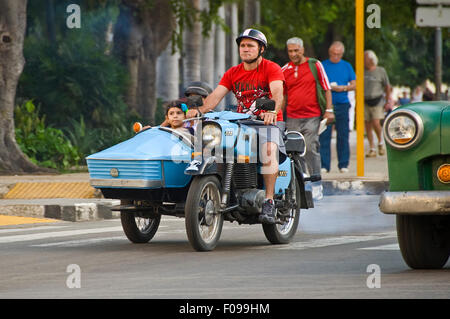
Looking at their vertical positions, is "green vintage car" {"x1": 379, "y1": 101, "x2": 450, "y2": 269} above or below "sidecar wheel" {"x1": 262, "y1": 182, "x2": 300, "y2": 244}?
above

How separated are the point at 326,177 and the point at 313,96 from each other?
2.18 m

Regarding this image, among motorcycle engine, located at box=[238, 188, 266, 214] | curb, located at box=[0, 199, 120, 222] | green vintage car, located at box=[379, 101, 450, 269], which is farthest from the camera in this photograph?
curb, located at box=[0, 199, 120, 222]

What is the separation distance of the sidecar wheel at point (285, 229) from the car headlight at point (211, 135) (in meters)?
1.02

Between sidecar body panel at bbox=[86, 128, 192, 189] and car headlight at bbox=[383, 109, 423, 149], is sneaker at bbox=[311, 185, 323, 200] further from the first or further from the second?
car headlight at bbox=[383, 109, 423, 149]

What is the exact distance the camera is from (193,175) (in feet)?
33.0

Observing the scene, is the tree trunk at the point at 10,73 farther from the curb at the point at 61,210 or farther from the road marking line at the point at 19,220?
the road marking line at the point at 19,220

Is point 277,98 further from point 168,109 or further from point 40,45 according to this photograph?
point 40,45

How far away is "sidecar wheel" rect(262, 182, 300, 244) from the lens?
35.8 feet

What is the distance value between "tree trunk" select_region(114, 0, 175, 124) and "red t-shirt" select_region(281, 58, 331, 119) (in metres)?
9.33

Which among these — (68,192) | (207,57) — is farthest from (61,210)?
(207,57)

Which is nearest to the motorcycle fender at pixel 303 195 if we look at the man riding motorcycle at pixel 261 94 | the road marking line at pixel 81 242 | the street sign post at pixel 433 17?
the man riding motorcycle at pixel 261 94

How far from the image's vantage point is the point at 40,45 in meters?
26.7

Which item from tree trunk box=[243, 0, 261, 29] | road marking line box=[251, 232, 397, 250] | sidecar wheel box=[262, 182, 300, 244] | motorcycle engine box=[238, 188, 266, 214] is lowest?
road marking line box=[251, 232, 397, 250]

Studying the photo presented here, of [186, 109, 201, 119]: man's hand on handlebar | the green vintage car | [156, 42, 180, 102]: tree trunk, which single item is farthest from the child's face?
[156, 42, 180, 102]: tree trunk
